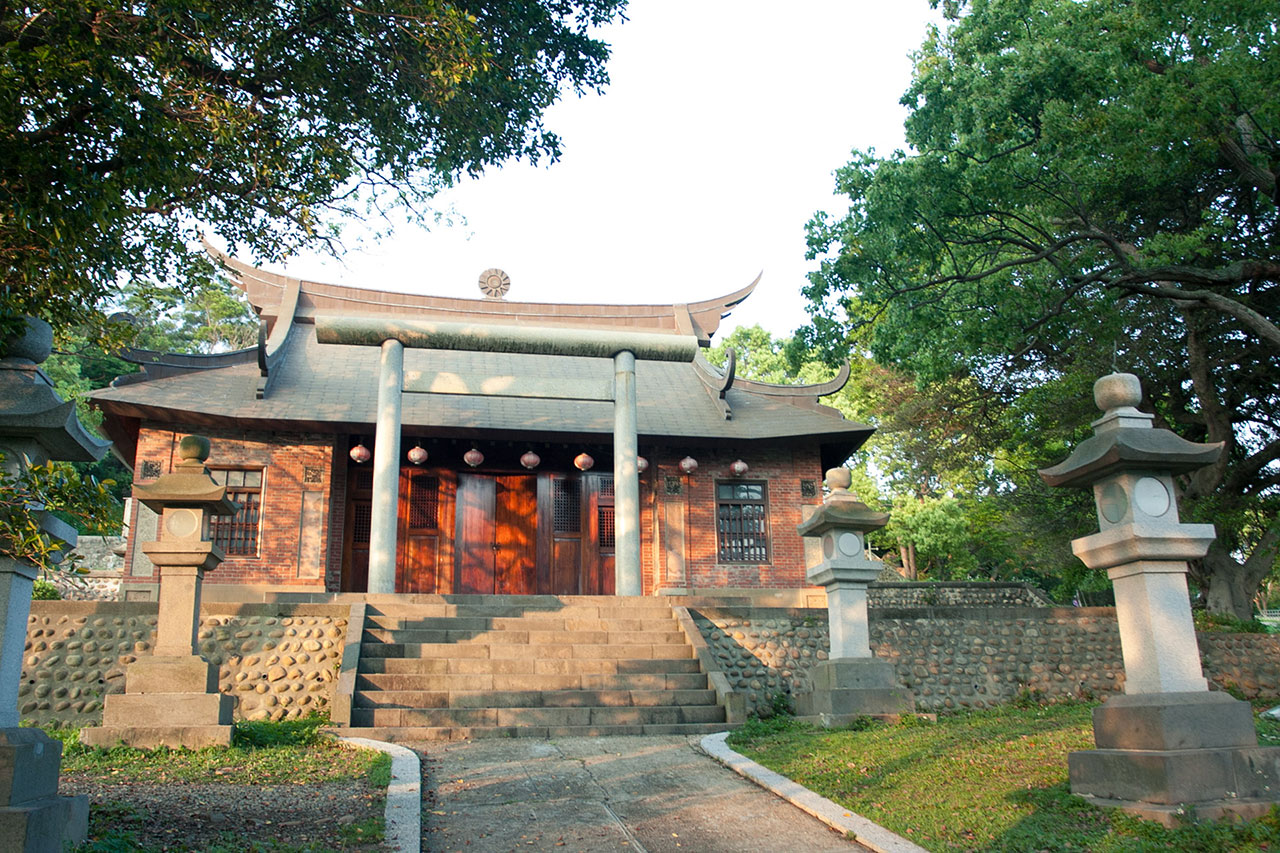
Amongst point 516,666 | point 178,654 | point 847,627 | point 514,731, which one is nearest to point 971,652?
point 847,627

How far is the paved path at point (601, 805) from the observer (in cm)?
525

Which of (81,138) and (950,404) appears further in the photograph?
(950,404)

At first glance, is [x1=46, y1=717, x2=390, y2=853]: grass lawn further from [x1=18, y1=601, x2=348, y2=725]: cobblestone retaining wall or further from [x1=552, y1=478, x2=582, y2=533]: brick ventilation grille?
[x1=552, y1=478, x2=582, y2=533]: brick ventilation grille

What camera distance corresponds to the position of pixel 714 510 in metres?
17.2

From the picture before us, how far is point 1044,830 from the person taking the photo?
4957mm

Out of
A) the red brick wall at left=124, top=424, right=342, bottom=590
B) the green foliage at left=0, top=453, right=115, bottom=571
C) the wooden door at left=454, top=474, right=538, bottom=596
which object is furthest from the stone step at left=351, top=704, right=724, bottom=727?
the wooden door at left=454, top=474, right=538, bottom=596

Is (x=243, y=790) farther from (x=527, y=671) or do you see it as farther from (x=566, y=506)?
(x=566, y=506)

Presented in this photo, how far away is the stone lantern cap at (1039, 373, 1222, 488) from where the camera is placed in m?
5.79

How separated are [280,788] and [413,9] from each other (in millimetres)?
5478

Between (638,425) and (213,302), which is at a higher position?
(213,302)

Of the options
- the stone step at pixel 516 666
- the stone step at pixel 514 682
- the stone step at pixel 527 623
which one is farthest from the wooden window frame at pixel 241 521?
the stone step at pixel 514 682

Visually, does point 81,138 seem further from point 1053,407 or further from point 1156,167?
point 1053,407

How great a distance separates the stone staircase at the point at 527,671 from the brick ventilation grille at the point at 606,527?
4.67 metres

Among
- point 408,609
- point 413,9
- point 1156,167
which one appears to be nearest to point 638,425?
point 408,609
